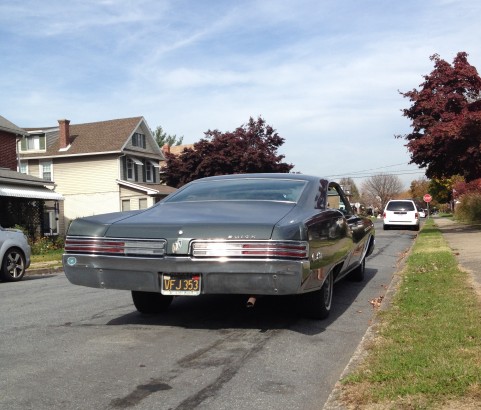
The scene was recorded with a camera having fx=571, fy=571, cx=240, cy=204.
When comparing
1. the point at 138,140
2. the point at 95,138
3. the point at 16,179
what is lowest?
the point at 16,179

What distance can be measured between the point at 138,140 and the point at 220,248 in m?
34.3

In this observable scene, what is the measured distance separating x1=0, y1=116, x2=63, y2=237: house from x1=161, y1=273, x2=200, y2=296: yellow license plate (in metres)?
18.7

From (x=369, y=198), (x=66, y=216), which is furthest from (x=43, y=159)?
(x=369, y=198)

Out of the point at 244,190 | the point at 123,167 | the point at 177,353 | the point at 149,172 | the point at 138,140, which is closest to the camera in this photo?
the point at 177,353

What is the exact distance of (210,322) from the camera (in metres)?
6.04

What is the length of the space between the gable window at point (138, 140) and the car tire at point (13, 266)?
27.0 meters

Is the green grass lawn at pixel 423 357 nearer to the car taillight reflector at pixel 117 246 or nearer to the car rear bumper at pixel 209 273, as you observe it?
the car rear bumper at pixel 209 273

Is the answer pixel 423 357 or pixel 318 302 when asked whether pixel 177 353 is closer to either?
pixel 318 302

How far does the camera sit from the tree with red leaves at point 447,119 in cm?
1981

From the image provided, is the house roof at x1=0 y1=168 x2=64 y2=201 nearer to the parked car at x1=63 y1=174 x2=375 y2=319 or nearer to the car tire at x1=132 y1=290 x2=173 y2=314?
the car tire at x1=132 y1=290 x2=173 y2=314

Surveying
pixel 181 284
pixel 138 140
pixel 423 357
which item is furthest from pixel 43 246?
pixel 423 357

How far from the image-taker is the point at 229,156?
43.7 meters

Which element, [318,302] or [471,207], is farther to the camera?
[471,207]

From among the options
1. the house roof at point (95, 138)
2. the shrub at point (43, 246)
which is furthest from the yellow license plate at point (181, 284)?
the house roof at point (95, 138)
